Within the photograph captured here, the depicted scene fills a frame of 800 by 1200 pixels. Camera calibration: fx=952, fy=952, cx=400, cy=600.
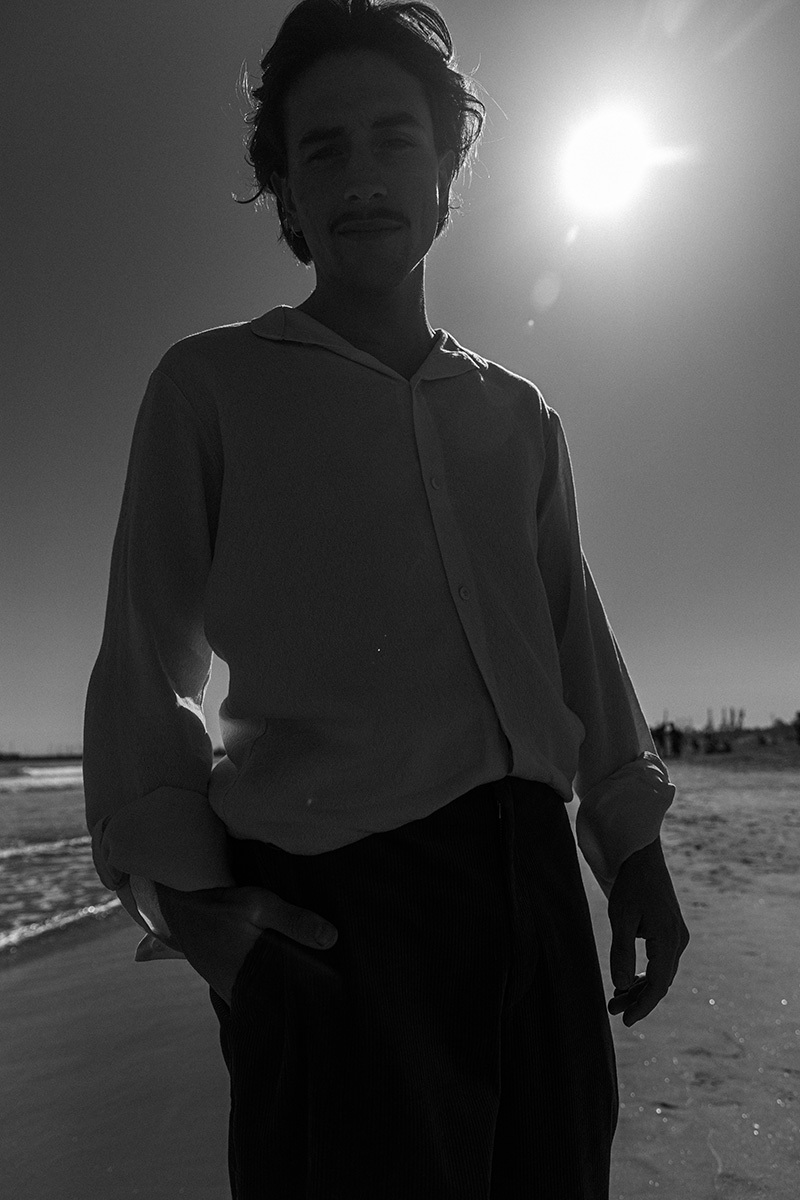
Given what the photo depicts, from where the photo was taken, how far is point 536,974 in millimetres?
1367

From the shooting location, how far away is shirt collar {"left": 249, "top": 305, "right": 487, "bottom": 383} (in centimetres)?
158

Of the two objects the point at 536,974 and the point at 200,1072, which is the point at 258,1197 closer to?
the point at 536,974

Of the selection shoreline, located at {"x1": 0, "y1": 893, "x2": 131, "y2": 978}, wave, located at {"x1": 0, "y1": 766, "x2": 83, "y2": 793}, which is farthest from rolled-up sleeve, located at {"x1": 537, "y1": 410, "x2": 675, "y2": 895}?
wave, located at {"x1": 0, "y1": 766, "x2": 83, "y2": 793}

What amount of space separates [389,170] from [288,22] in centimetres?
37

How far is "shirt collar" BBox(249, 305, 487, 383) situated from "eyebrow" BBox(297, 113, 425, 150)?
0.29 m

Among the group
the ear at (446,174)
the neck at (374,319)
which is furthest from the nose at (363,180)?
the ear at (446,174)

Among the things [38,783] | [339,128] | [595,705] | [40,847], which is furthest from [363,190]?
[38,783]

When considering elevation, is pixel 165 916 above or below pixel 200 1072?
above

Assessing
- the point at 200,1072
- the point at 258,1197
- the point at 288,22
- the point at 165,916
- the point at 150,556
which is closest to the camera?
the point at 258,1197

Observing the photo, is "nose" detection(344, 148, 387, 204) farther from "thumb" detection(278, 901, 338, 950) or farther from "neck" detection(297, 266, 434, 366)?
"thumb" detection(278, 901, 338, 950)

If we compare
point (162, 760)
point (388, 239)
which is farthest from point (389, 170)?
point (162, 760)

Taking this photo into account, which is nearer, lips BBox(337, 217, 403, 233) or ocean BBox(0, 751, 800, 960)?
lips BBox(337, 217, 403, 233)

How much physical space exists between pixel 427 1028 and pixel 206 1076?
2.58m

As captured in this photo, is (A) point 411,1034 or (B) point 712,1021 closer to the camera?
(A) point 411,1034
